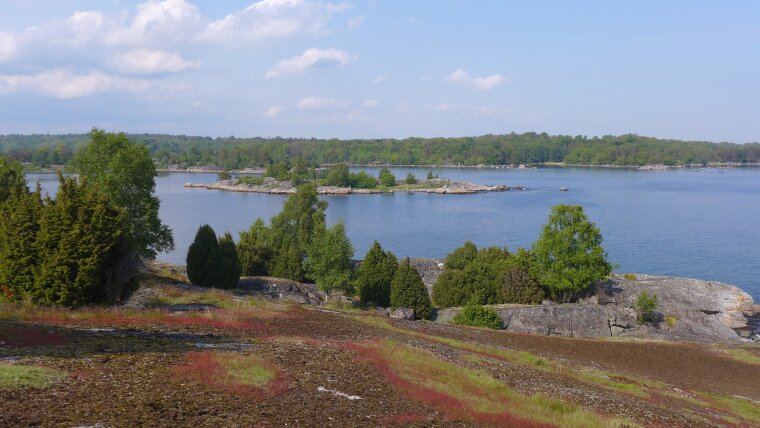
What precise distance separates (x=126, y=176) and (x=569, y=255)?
4012 cm

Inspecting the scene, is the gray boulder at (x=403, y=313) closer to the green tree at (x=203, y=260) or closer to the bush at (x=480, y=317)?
the bush at (x=480, y=317)

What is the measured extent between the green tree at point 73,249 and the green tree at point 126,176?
64.5 ft

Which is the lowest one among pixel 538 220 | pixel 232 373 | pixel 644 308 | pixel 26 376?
pixel 644 308

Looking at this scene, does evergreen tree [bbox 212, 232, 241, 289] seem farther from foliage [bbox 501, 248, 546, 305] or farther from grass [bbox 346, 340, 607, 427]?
grass [bbox 346, 340, 607, 427]

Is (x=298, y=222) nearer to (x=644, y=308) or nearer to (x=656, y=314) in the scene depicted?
(x=644, y=308)

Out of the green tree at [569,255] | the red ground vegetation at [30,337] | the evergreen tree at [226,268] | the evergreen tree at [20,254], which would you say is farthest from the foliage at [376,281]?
the red ground vegetation at [30,337]

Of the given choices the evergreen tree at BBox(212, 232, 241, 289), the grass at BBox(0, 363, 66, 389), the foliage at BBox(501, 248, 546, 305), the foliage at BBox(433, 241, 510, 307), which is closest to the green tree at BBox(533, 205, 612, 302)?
the foliage at BBox(501, 248, 546, 305)

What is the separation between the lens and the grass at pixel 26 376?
13.3 m

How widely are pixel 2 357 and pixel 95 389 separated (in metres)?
3.89

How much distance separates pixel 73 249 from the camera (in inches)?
1013

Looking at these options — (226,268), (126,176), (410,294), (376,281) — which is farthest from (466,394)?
(126,176)

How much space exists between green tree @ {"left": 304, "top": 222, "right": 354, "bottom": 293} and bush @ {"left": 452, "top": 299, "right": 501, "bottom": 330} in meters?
13.7

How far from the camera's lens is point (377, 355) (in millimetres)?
20500

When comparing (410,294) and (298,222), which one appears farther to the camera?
(298,222)
